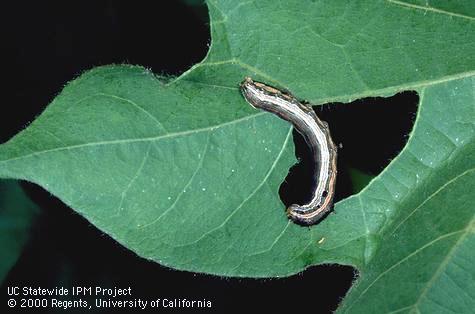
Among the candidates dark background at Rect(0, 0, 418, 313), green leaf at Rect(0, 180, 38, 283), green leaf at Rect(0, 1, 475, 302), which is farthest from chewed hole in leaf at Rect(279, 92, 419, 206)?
green leaf at Rect(0, 180, 38, 283)

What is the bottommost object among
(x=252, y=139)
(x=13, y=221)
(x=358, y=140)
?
(x=252, y=139)

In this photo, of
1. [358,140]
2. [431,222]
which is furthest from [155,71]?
[431,222]

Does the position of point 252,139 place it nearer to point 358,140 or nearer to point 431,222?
point 358,140

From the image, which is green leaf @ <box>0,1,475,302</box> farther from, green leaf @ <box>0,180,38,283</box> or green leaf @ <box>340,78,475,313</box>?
green leaf @ <box>0,180,38,283</box>

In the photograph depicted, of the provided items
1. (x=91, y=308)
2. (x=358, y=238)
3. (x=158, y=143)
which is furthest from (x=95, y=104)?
(x=91, y=308)

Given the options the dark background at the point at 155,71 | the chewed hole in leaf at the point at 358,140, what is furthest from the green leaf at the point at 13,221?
the chewed hole in leaf at the point at 358,140

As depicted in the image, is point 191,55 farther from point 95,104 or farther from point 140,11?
point 95,104
